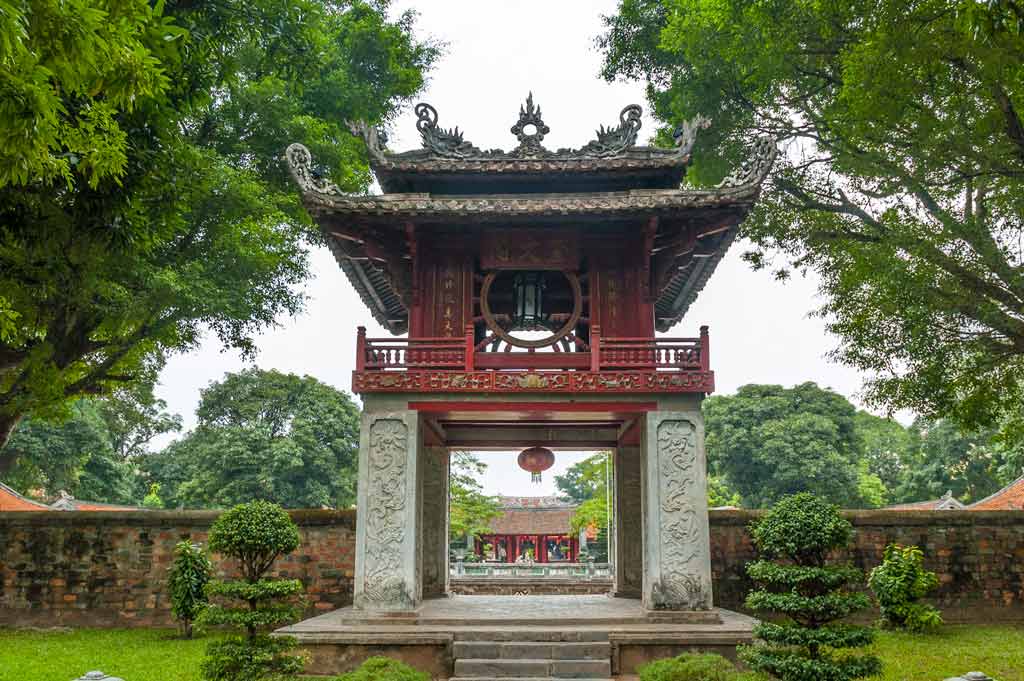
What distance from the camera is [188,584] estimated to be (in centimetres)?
1199

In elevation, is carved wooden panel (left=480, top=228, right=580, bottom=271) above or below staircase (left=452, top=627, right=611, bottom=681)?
above

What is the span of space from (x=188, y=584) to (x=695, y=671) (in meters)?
8.03

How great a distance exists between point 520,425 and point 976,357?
631cm

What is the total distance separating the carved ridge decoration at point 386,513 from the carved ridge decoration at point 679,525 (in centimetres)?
315

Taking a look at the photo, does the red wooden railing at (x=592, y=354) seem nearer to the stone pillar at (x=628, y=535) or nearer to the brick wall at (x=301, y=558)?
the stone pillar at (x=628, y=535)

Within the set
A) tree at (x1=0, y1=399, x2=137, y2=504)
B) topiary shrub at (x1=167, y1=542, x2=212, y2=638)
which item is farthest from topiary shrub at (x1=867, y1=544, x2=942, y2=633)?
tree at (x1=0, y1=399, x2=137, y2=504)

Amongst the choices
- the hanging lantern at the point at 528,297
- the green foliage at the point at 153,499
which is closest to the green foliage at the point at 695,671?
the hanging lantern at the point at 528,297

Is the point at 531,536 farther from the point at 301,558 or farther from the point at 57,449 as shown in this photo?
the point at 301,558

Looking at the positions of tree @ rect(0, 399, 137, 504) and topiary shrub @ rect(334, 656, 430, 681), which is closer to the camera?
topiary shrub @ rect(334, 656, 430, 681)

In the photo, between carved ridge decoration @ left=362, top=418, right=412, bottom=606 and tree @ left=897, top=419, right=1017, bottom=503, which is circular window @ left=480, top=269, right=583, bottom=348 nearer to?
carved ridge decoration @ left=362, top=418, right=412, bottom=606


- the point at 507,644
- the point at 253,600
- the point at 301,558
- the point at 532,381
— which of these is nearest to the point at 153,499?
the point at 301,558

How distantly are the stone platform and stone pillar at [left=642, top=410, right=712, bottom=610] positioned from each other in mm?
375

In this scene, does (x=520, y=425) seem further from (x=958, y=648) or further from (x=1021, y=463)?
(x=1021, y=463)

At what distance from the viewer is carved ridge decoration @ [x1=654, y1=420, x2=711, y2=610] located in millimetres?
9672
